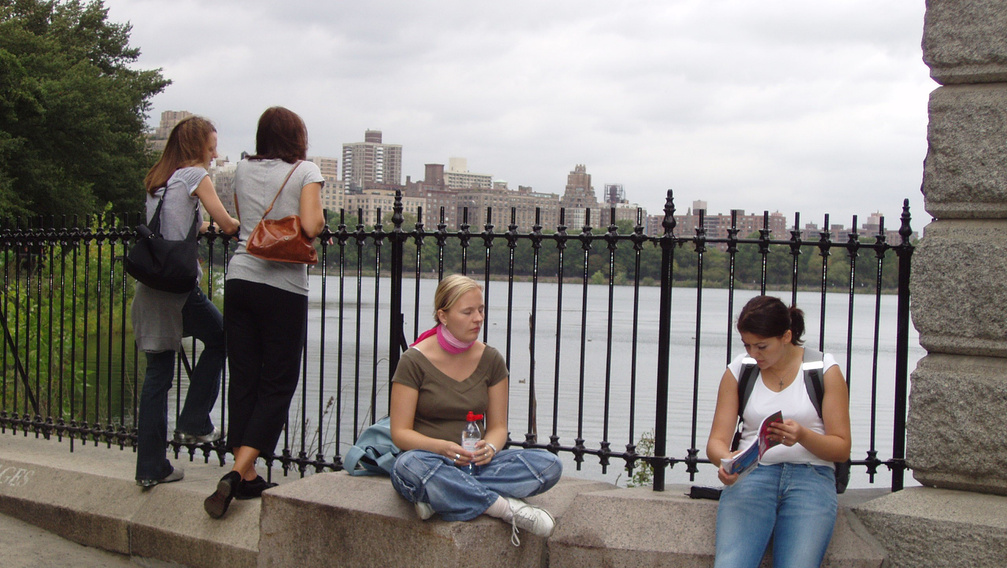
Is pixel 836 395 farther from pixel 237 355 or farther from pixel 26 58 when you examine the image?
pixel 26 58

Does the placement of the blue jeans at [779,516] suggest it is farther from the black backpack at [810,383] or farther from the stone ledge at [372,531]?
the stone ledge at [372,531]

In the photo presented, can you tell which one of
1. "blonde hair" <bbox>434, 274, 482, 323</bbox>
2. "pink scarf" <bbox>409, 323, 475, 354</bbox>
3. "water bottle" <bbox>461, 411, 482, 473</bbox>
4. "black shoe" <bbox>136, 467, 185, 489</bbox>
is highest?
"blonde hair" <bbox>434, 274, 482, 323</bbox>

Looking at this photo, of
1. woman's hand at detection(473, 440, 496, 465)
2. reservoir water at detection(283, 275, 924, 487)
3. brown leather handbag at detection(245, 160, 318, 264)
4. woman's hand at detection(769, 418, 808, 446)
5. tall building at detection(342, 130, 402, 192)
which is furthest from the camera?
tall building at detection(342, 130, 402, 192)

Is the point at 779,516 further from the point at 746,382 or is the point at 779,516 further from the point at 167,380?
the point at 167,380

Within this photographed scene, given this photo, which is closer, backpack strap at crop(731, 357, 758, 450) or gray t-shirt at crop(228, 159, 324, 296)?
backpack strap at crop(731, 357, 758, 450)

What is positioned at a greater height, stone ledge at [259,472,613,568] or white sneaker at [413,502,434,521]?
white sneaker at [413,502,434,521]

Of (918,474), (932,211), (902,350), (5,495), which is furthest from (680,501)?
(5,495)

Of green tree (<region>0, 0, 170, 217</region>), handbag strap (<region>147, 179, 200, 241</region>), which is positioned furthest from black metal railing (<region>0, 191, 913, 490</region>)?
green tree (<region>0, 0, 170, 217</region>)

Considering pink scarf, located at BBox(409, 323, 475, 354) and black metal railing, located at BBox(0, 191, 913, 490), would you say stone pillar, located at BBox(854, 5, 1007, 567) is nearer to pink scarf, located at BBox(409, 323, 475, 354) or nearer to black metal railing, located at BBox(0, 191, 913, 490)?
black metal railing, located at BBox(0, 191, 913, 490)

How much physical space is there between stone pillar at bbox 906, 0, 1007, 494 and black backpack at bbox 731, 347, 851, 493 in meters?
0.29

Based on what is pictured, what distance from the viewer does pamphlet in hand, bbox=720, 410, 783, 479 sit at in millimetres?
3391

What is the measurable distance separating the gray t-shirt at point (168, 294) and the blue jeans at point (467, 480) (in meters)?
1.52

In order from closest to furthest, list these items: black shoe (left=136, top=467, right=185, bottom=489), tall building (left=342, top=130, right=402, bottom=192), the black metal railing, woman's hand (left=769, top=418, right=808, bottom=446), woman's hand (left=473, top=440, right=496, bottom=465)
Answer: woman's hand (left=769, top=418, right=808, bottom=446)
woman's hand (left=473, top=440, right=496, bottom=465)
the black metal railing
black shoe (left=136, top=467, right=185, bottom=489)
tall building (left=342, top=130, right=402, bottom=192)

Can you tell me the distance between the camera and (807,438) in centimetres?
344
